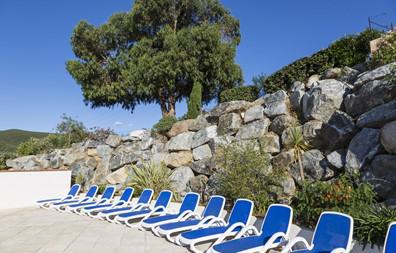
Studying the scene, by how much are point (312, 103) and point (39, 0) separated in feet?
40.3

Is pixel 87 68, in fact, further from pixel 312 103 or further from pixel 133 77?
pixel 312 103

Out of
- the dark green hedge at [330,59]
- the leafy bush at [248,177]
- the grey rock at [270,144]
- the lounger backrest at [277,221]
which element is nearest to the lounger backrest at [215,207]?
the leafy bush at [248,177]

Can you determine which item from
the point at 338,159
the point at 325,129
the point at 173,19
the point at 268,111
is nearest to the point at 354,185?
the point at 338,159

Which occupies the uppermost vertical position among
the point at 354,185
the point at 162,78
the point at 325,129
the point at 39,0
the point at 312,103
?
the point at 39,0

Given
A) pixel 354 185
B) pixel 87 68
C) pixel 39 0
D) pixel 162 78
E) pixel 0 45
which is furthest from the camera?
pixel 87 68

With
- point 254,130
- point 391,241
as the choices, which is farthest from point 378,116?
point 391,241

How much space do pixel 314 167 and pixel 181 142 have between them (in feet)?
19.3

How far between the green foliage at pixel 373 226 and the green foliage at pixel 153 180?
23.0 ft

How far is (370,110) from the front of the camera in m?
8.02

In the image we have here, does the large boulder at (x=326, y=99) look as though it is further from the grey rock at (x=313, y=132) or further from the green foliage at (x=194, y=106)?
the green foliage at (x=194, y=106)

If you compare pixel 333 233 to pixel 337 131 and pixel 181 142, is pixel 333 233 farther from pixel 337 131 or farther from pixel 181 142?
pixel 181 142

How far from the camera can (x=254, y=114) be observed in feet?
38.0

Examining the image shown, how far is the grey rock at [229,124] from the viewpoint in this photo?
11.9 meters

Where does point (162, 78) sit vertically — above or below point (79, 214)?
above
